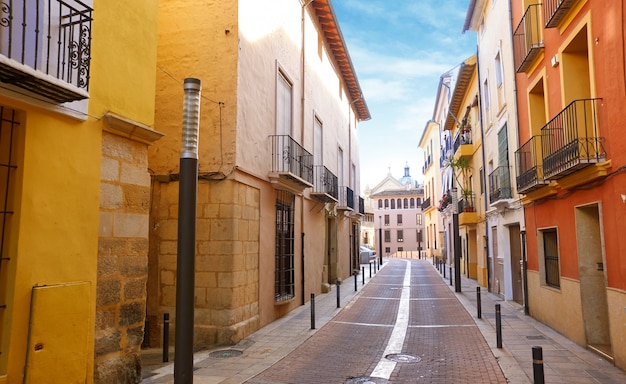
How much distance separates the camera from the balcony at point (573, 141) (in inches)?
292

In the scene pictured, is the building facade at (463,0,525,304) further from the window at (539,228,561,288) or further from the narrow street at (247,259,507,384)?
the narrow street at (247,259,507,384)

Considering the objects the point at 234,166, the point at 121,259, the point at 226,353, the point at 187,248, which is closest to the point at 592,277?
the point at 226,353

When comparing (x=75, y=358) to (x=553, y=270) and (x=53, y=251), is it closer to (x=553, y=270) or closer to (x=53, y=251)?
(x=53, y=251)

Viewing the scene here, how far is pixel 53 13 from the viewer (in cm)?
466

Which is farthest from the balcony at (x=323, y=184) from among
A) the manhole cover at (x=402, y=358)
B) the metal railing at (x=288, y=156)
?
the manhole cover at (x=402, y=358)

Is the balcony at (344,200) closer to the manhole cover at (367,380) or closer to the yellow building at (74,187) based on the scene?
the manhole cover at (367,380)

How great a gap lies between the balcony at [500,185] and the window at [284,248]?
20.9 ft

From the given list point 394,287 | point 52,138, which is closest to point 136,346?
point 52,138

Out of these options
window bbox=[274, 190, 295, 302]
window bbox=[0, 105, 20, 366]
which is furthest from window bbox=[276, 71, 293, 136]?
window bbox=[0, 105, 20, 366]

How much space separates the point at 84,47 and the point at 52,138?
1087 millimetres

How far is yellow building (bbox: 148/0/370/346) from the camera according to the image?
9.26m

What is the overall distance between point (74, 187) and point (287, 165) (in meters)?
7.61

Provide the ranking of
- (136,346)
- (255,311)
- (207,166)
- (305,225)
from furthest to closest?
(305,225) → (255,311) → (207,166) → (136,346)

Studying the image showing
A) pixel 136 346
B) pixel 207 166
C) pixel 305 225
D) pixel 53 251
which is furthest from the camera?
pixel 305 225
